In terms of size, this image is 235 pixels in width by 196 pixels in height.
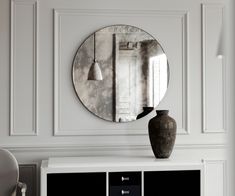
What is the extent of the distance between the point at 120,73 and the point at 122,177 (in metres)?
0.85

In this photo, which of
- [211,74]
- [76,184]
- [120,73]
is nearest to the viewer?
[76,184]

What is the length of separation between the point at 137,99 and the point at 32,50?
0.87 m

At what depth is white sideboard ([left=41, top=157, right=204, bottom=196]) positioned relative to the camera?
8.05 feet

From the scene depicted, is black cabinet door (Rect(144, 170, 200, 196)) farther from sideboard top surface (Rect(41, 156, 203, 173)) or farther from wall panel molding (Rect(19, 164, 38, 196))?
wall panel molding (Rect(19, 164, 38, 196))

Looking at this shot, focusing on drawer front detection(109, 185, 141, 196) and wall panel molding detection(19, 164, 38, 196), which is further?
wall panel molding detection(19, 164, 38, 196)

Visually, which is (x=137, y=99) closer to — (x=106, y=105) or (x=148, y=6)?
(x=106, y=105)

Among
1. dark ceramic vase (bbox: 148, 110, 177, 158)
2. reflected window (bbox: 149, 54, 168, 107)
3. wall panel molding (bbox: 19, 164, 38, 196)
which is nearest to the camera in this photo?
dark ceramic vase (bbox: 148, 110, 177, 158)

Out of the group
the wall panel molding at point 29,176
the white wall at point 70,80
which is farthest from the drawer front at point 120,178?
the wall panel molding at point 29,176

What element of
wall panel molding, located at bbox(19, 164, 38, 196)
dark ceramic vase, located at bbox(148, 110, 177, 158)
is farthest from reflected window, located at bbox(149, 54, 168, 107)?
wall panel molding, located at bbox(19, 164, 38, 196)

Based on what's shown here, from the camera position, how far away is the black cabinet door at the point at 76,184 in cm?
245

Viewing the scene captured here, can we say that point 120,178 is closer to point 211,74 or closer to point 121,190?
point 121,190

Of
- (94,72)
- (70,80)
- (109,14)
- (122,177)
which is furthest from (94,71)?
(122,177)

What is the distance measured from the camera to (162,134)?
265 centimetres

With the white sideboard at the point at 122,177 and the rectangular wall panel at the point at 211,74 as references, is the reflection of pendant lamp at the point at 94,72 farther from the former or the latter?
the rectangular wall panel at the point at 211,74
